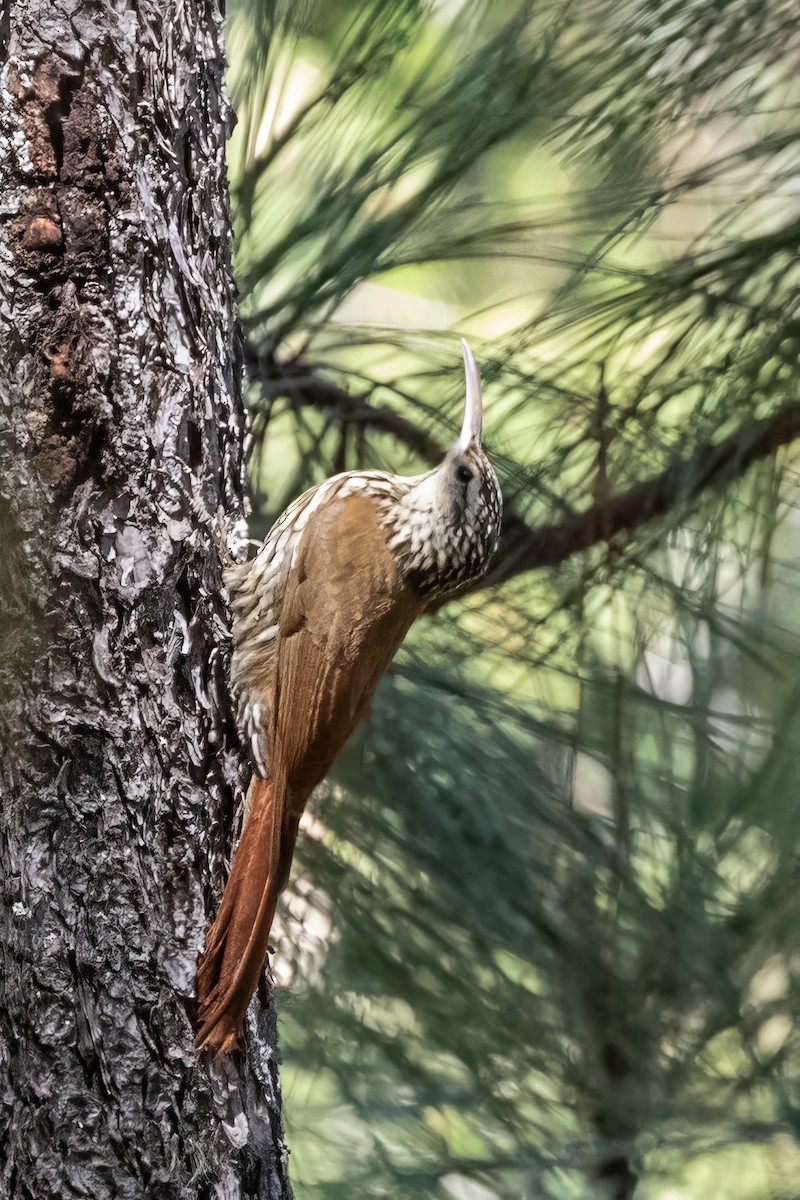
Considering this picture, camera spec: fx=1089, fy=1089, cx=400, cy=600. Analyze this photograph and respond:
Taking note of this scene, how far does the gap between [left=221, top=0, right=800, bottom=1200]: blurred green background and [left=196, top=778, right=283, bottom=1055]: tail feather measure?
0.51 meters

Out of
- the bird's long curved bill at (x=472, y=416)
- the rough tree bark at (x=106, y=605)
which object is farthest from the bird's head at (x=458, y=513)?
the rough tree bark at (x=106, y=605)

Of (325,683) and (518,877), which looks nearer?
(325,683)

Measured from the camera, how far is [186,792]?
1146 mm

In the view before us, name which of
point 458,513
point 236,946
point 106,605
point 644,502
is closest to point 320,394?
point 458,513

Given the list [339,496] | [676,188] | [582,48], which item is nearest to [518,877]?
[339,496]

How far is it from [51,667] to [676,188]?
1069 millimetres

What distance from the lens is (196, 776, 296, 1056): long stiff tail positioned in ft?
3.74

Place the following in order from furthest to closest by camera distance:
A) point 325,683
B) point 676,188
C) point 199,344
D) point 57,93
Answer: point 676,188
point 325,683
point 199,344
point 57,93

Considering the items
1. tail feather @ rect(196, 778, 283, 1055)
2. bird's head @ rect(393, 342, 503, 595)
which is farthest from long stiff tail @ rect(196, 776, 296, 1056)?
bird's head @ rect(393, 342, 503, 595)

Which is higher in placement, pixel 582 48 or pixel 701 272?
pixel 582 48

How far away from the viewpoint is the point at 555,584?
1.63 metres

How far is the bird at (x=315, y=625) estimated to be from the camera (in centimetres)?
115

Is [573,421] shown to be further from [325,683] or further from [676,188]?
[325,683]

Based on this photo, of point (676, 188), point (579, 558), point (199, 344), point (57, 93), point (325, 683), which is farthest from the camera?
point (579, 558)
